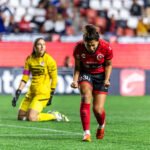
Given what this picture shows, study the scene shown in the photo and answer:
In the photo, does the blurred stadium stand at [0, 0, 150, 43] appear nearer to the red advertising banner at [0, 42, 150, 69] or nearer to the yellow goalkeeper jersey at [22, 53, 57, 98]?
the red advertising banner at [0, 42, 150, 69]

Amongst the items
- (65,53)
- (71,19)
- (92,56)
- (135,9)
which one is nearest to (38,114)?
(92,56)

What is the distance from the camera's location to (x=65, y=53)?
30125 mm

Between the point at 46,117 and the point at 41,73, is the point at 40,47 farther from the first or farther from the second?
the point at 46,117

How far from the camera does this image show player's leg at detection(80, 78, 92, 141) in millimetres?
12438

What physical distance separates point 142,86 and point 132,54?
4.99 feet

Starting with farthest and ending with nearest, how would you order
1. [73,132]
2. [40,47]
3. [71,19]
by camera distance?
1. [71,19]
2. [40,47]
3. [73,132]

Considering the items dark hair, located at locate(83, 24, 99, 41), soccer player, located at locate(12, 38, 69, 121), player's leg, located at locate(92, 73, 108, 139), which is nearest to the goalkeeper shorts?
soccer player, located at locate(12, 38, 69, 121)

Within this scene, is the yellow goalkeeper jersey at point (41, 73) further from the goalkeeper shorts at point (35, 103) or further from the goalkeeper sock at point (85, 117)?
the goalkeeper sock at point (85, 117)

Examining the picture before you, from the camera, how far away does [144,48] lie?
99.0 feet

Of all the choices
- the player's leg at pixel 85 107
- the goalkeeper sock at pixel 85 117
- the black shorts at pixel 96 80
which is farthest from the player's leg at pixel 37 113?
the goalkeeper sock at pixel 85 117

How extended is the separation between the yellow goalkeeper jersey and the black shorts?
4478mm

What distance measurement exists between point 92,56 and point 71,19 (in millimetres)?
20185

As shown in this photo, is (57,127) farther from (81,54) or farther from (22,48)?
(22,48)

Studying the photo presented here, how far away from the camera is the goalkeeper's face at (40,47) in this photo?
55.3 feet
